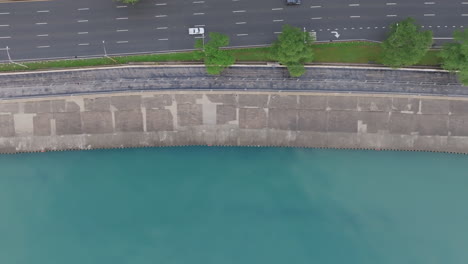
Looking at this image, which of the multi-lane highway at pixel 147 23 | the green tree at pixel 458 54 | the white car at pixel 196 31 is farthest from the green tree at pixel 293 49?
the green tree at pixel 458 54

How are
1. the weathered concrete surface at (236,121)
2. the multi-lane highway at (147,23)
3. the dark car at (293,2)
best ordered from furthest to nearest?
the weathered concrete surface at (236,121)
the multi-lane highway at (147,23)
the dark car at (293,2)

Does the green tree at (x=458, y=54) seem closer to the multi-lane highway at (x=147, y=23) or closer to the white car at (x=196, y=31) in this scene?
the multi-lane highway at (x=147, y=23)

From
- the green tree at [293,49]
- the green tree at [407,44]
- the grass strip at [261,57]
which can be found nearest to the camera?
the green tree at [407,44]

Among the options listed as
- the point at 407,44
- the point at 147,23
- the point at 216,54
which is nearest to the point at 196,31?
the point at 216,54

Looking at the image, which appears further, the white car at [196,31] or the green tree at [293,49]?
the white car at [196,31]

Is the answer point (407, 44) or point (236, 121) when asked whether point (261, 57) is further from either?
point (407, 44)
